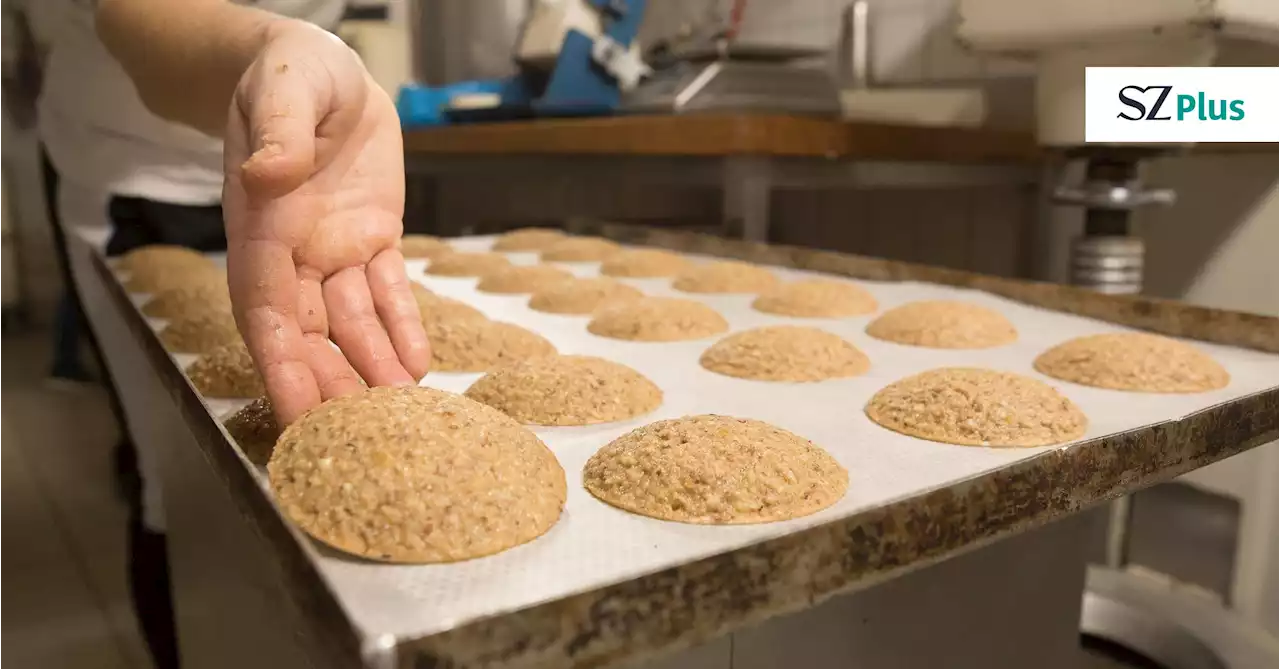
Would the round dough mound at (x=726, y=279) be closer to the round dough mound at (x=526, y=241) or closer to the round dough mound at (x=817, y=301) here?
the round dough mound at (x=817, y=301)

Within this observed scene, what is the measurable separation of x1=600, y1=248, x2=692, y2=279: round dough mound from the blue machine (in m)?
0.67

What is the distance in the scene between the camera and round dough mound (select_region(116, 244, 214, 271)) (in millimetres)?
1726

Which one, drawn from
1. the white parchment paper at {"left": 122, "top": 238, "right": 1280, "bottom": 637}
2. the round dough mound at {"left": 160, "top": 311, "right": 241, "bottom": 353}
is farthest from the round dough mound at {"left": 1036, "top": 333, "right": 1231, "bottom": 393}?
the round dough mound at {"left": 160, "top": 311, "right": 241, "bottom": 353}

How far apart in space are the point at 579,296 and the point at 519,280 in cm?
21

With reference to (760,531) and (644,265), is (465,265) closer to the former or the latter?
(644,265)

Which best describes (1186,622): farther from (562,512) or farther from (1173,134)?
(562,512)

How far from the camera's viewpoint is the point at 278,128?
0.70 metres

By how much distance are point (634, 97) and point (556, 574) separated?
207 cm

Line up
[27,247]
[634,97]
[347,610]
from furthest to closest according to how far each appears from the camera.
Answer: [27,247]
[634,97]
[347,610]

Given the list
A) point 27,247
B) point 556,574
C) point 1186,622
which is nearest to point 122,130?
point 556,574

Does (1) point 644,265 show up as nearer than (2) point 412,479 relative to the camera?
No

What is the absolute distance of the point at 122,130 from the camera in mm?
1830

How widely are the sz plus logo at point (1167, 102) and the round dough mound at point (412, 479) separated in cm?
133

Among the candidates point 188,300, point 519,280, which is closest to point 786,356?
point 519,280
